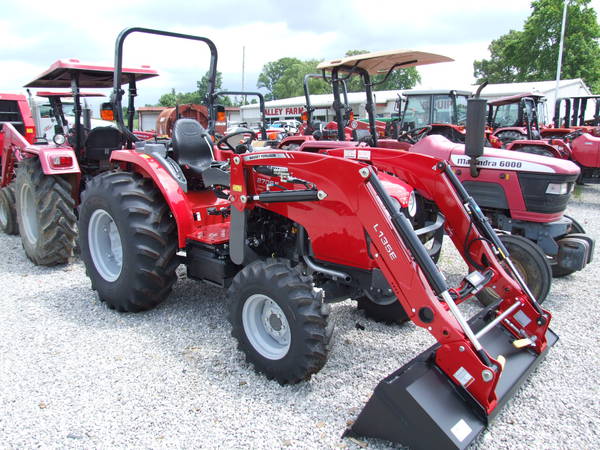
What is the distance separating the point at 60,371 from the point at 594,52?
41967 millimetres

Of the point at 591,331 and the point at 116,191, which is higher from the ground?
the point at 116,191

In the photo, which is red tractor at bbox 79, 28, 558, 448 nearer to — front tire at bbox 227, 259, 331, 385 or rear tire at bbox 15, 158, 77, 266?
front tire at bbox 227, 259, 331, 385

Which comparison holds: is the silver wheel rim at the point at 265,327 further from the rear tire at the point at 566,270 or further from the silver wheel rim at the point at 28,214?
the silver wheel rim at the point at 28,214

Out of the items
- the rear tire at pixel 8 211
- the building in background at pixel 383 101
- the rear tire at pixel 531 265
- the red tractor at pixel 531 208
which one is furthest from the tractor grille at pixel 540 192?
the building in background at pixel 383 101

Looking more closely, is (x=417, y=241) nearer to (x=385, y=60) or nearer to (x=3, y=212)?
(x=385, y=60)

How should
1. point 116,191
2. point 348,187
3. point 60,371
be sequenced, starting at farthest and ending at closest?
point 116,191, point 60,371, point 348,187

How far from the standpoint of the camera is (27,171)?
523 cm

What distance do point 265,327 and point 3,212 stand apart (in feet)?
17.8

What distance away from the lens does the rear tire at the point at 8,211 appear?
623 centimetres

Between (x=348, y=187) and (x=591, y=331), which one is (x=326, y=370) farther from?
(x=591, y=331)

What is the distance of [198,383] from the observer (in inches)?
115

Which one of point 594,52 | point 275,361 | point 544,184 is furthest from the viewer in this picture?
point 594,52

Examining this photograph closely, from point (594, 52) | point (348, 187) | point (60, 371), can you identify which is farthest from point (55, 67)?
point (594, 52)

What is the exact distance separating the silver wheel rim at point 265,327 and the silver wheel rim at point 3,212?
506 cm
